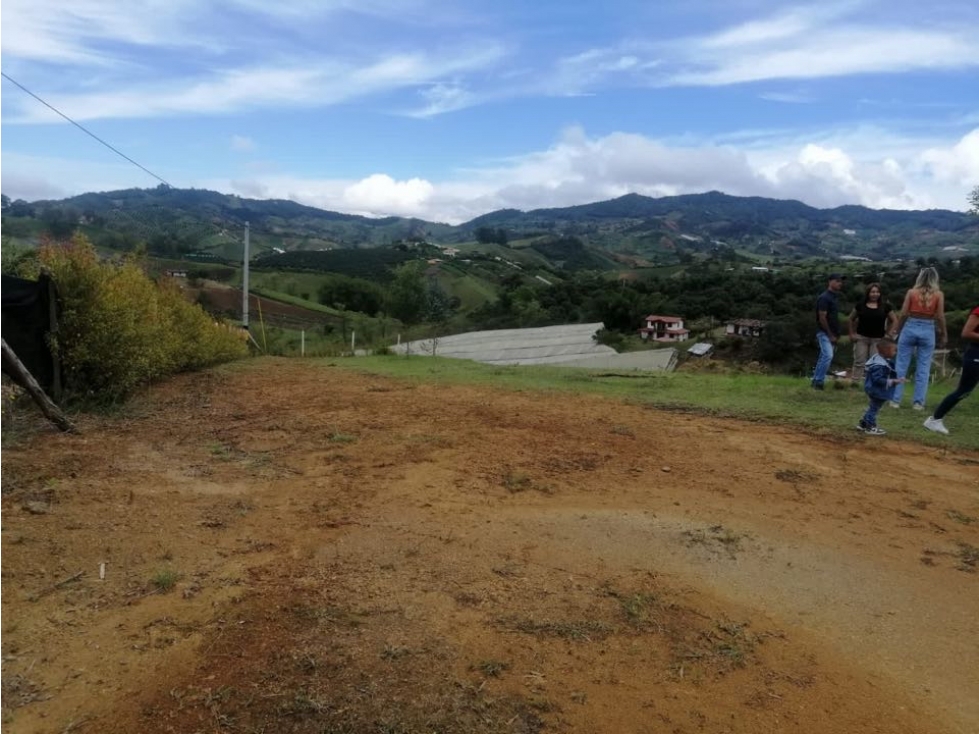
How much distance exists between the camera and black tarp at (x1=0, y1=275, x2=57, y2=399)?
23.7ft

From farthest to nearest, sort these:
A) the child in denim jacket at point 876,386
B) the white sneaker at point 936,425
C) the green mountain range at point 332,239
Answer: the green mountain range at point 332,239 → the white sneaker at point 936,425 → the child in denim jacket at point 876,386

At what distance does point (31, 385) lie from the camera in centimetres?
570

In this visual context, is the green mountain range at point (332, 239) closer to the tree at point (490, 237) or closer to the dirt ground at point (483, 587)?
the tree at point (490, 237)

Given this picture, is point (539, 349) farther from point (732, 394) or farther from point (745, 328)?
point (732, 394)

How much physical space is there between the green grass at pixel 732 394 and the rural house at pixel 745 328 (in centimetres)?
1988

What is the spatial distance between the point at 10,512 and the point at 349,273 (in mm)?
87410

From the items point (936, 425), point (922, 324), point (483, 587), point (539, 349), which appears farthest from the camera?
point (539, 349)

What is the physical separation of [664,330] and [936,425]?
27086 mm

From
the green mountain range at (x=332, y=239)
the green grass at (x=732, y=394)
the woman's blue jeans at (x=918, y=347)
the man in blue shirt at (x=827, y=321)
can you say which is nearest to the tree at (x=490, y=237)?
the green mountain range at (x=332, y=239)

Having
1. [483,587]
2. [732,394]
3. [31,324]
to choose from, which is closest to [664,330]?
[732,394]

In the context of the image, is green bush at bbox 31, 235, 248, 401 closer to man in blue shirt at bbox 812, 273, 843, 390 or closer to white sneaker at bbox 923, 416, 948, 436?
man in blue shirt at bbox 812, 273, 843, 390

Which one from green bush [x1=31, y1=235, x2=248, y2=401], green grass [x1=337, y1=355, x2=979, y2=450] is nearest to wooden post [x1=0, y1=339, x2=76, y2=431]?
green bush [x1=31, y1=235, x2=248, y2=401]

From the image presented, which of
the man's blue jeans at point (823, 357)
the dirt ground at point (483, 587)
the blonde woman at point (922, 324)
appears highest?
the blonde woman at point (922, 324)

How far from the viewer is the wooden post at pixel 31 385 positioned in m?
5.38
